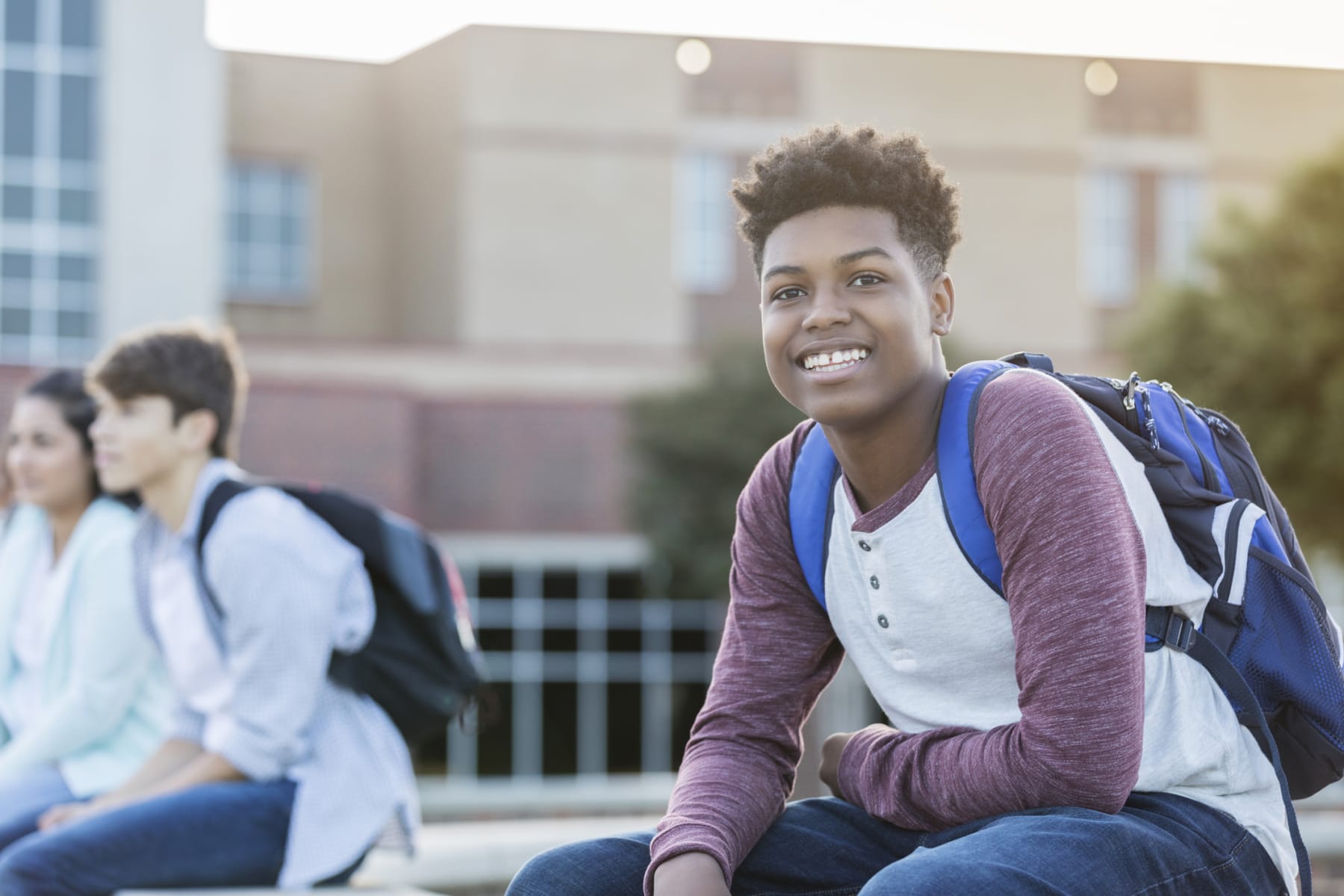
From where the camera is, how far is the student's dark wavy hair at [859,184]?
2.46m

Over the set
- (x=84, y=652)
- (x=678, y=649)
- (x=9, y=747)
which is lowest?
(x=678, y=649)

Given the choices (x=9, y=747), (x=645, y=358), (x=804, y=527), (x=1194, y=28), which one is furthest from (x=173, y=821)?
(x=645, y=358)

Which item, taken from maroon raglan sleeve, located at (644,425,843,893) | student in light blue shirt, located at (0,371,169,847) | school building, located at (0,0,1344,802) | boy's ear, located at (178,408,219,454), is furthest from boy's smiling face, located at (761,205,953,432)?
school building, located at (0,0,1344,802)

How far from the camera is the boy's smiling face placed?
242cm

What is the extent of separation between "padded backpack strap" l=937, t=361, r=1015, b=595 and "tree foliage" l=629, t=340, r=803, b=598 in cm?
1399

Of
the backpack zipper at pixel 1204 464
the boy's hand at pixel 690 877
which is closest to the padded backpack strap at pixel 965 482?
the backpack zipper at pixel 1204 464

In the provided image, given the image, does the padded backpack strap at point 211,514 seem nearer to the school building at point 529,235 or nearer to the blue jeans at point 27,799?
the blue jeans at point 27,799

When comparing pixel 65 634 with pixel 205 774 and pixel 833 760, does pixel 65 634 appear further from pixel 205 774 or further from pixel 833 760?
pixel 833 760

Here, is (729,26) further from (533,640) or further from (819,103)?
(819,103)

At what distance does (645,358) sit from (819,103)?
471cm

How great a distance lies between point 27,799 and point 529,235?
1967cm

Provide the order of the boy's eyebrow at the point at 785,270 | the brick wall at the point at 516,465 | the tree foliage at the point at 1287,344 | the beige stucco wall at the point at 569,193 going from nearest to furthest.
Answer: the boy's eyebrow at the point at 785,270 → the tree foliage at the point at 1287,344 → the brick wall at the point at 516,465 → the beige stucco wall at the point at 569,193

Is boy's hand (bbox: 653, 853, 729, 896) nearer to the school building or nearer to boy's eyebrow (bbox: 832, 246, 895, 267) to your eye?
boy's eyebrow (bbox: 832, 246, 895, 267)

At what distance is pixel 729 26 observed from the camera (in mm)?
1921
